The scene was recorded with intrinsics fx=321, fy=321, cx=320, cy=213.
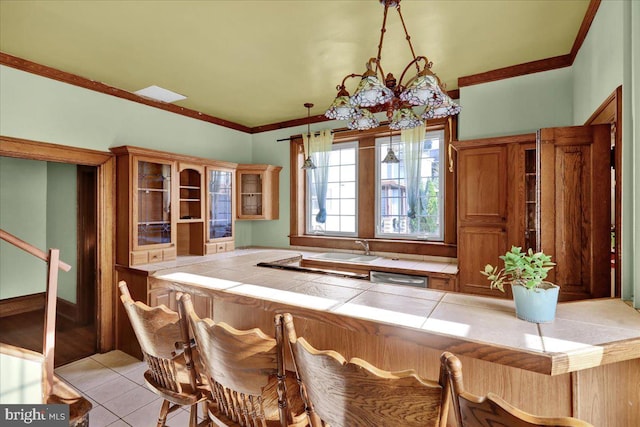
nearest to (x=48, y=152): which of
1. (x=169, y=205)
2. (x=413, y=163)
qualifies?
(x=169, y=205)

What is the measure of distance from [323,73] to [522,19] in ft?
5.46

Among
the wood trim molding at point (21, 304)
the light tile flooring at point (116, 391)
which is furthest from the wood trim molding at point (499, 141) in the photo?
the wood trim molding at point (21, 304)

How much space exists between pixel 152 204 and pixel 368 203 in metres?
2.61

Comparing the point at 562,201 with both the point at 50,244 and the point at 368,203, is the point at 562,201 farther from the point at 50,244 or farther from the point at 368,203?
the point at 50,244

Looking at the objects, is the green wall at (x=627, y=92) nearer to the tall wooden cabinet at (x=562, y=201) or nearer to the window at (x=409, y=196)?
the tall wooden cabinet at (x=562, y=201)

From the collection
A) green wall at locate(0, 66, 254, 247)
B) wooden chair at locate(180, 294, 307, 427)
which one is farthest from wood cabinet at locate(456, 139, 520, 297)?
green wall at locate(0, 66, 254, 247)

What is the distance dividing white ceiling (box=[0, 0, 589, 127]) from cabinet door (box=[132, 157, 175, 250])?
0.89m

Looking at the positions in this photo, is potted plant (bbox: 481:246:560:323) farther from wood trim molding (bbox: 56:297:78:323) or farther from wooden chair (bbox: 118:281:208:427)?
wood trim molding (bbox: 56:297:78:323)

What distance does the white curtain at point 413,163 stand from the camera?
3798 mm

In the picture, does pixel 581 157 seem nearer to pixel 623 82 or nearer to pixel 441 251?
pixel 623 82

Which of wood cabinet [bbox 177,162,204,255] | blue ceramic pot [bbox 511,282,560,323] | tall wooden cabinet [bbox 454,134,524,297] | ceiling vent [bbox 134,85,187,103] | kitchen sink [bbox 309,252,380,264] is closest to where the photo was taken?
blue ceramic pot [bbox 511,282,560,323]

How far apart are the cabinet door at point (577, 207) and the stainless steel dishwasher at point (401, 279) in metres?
1.13

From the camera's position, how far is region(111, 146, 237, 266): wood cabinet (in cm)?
338

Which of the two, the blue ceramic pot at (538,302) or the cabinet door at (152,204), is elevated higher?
the cabinet door at (152,204)
